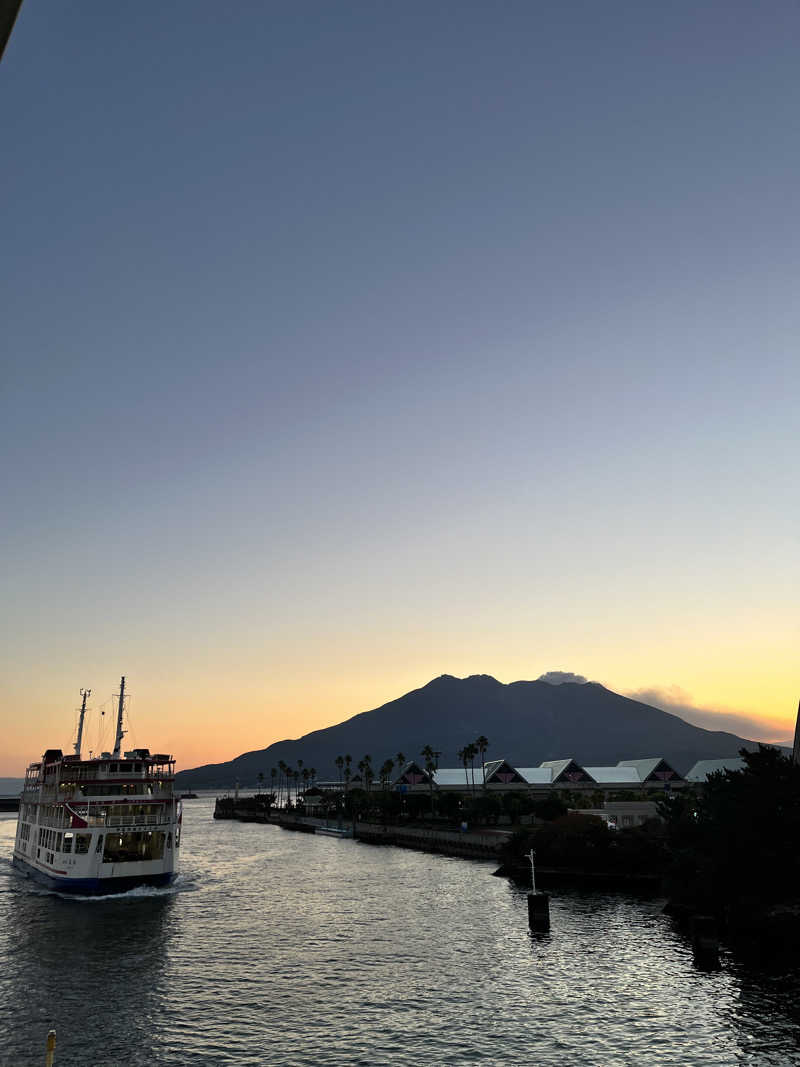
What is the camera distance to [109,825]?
7294cm

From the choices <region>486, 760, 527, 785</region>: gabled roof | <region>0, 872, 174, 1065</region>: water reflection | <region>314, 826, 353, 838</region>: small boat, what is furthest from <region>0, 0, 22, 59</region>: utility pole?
<region>486, 760, 527, 785</region>: gabled roof

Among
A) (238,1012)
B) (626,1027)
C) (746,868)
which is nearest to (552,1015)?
(626,1027)

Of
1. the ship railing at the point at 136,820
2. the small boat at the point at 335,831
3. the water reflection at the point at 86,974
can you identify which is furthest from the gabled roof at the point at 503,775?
the water reflection at the point at 86,974

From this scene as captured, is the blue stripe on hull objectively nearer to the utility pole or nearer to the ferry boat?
the ferry boat

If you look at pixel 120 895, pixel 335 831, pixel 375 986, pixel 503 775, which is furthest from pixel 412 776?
pixel 375 986

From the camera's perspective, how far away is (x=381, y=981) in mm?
44281

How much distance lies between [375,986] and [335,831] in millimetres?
128697

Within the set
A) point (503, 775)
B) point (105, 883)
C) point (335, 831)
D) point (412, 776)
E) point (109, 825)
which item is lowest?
point (335, 831)

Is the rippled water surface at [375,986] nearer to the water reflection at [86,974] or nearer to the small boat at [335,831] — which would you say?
the water reflection at [86,974]

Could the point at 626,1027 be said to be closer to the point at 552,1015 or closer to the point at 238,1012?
the point at 552,1015

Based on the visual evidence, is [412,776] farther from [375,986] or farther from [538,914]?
[375,986]

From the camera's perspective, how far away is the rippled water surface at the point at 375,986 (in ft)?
110

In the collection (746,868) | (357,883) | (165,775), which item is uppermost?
(165,775)

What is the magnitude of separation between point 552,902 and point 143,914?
117 feet
